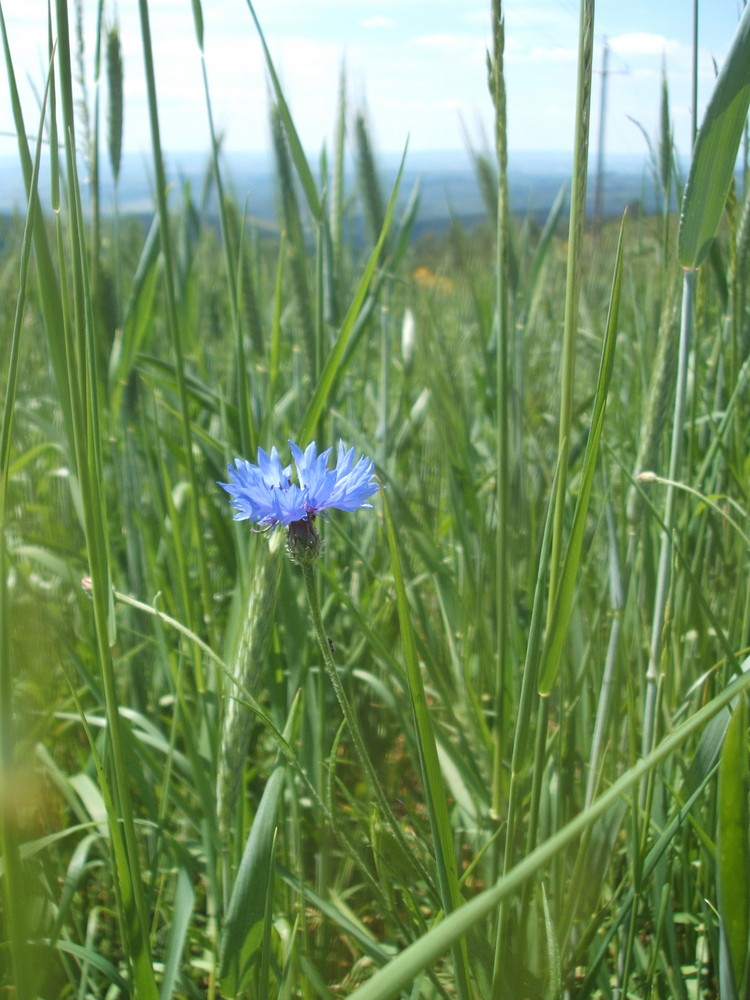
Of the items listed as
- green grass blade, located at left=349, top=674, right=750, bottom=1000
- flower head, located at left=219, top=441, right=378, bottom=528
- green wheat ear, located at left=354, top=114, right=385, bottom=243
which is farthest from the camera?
green wheat ear, located at left=354, top=114, right=385, bottom=243

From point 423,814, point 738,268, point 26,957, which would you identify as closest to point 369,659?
point 423,814

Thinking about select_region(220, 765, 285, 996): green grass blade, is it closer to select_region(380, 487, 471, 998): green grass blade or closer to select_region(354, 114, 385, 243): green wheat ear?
select_region(380, 487, 471, 998): green grass blade

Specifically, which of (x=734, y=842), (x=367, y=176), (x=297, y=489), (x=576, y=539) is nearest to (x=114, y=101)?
(x=367, y=176)

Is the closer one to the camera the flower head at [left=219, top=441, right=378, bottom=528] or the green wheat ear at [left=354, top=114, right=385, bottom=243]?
the flower head at [left=219, top=441, right=378, bottom=528]

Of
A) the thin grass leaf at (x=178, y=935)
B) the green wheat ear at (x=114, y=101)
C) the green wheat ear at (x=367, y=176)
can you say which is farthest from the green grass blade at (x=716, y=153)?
the green wheat ear at (x=367, y=176)

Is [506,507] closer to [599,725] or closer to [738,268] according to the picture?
[599,725]

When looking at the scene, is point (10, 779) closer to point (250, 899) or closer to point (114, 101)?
point (250, 899)

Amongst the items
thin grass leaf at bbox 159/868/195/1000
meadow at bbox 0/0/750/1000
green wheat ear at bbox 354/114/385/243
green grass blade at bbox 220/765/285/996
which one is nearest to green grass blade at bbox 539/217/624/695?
meadow at bbox 0/0/750/1000
